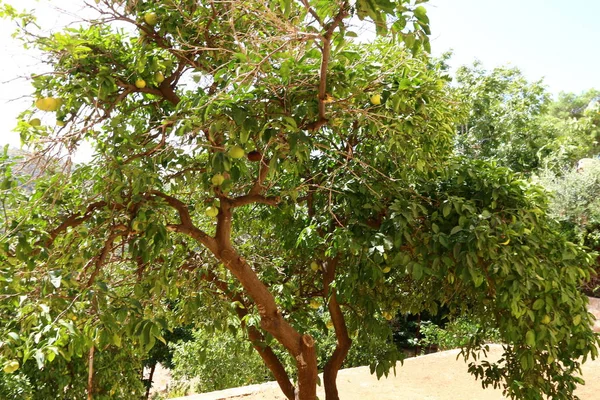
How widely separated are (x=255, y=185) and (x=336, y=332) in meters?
1.30

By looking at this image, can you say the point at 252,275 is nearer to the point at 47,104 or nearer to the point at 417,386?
the point at 47,104

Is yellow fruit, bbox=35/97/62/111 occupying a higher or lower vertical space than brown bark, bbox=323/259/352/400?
higher

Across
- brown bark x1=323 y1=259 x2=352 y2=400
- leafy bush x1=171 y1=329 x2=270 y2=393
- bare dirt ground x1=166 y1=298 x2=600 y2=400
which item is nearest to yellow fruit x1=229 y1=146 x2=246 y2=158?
brown bark x1=323 y1=259 x2=352 y2=400

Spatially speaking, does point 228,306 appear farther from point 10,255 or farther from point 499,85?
point 499,85

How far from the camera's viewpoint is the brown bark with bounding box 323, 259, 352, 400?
331 cm

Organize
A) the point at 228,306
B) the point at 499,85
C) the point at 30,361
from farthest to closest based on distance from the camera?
the point at 499,85 → the point at 30,361 → the point at 228,306

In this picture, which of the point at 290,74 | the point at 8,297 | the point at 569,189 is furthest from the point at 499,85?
the point at 8,297

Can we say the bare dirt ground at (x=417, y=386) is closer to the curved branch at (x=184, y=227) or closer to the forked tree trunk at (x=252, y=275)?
the forked tree trunk at (x=252, y=275)

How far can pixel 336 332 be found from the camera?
344 centimetres

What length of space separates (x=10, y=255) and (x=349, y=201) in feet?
4.82

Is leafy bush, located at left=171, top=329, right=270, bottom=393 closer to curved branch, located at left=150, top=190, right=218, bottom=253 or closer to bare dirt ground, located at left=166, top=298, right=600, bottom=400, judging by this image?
bare dirt ground, located at left=166, top=298, right=600, bottom=400

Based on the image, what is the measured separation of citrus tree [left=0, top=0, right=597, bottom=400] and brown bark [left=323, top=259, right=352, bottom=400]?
197mm

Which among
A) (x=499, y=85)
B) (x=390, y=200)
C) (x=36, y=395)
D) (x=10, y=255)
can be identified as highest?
(x=499, y=85)

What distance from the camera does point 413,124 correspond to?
2.27 m
